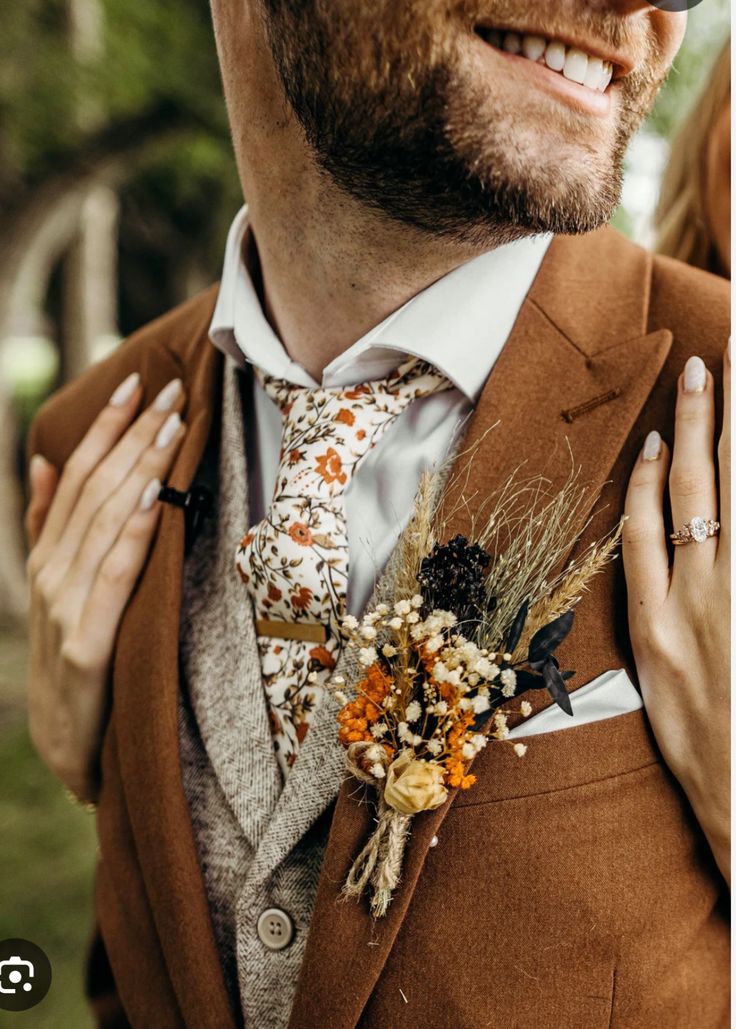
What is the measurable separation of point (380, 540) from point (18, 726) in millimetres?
4314

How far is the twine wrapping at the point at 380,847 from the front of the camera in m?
1.03

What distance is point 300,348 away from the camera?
1465 millimetres

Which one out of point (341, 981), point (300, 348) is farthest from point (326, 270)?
point (341, 981)

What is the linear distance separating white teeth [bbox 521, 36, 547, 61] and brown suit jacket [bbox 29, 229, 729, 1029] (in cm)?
34

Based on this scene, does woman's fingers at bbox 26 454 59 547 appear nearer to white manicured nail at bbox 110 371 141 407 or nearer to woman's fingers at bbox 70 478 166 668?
white manicured nail at bbox 110 371 141 407

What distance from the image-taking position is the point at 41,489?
70.1 inches

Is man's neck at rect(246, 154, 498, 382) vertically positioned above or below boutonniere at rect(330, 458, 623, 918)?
above

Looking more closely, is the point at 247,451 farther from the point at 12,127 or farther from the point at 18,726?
the point at 12,127

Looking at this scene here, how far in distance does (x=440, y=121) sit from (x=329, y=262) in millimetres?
327

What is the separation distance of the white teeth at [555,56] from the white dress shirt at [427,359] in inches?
11.3

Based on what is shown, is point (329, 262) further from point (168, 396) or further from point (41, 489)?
point (41, 489)

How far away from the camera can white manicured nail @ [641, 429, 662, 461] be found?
3.77 feet

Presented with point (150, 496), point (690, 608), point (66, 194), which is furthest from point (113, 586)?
point (66, 194)

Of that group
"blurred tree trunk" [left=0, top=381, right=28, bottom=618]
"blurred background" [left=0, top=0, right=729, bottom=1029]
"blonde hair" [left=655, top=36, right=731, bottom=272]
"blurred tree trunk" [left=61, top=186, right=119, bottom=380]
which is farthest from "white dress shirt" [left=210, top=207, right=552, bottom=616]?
"blurred tree trunk" [left=61, top=186, right=119, bottom=380]
